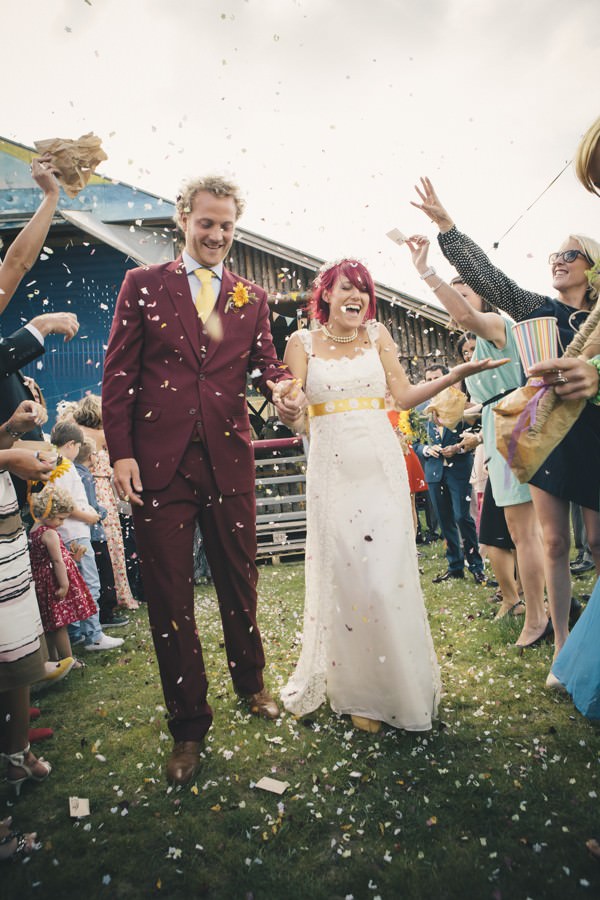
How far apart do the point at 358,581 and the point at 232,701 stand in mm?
1196

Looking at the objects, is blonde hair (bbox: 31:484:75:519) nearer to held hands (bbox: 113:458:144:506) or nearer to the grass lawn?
the grass lawn

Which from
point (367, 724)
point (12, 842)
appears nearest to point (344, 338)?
point (367, 724)

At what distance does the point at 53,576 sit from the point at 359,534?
270 cm

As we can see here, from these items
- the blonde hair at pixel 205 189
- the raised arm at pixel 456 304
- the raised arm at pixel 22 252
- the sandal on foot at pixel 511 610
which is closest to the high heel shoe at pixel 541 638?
the sandal on foot at pixel 511 610

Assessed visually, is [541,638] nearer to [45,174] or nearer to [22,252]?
[22,252]

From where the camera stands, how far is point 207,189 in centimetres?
283

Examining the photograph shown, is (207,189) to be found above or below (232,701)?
above

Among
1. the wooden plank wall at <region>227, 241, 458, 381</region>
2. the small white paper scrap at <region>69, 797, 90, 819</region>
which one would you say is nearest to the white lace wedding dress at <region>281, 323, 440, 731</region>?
the small white paper scrap at <region>69, 797, 90, 819</region>

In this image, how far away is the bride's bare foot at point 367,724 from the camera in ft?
9.14

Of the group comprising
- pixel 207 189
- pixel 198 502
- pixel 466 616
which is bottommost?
pixel 466 616

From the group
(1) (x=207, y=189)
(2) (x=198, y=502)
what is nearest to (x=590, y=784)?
(2) (x=198, y=502)

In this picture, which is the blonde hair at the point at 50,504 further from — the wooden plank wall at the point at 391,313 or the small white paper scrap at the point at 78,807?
the wooden plank wall at the point at 391,313

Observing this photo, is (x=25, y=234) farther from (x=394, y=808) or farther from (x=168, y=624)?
(x=394, y=808)

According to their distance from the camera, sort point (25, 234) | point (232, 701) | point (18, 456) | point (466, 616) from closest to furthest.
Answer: point (18, 456) → point (25, 234) → point (232, 701) → point (466, 616)
